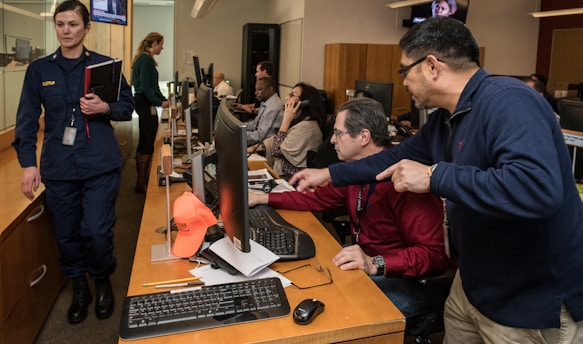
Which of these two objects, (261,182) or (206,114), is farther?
(206,114)

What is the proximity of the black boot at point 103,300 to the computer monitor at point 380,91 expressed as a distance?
3.07m

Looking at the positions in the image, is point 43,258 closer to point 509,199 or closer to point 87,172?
point 87,172

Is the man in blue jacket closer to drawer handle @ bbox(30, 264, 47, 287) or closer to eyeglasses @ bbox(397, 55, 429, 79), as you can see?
eyeglasses @ bbox(397, 55, 429, 79)

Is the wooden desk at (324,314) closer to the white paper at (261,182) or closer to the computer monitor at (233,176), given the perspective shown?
the computer monitor at (233,176)

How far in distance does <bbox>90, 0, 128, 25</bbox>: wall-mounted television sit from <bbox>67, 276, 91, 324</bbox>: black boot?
10.6 ft

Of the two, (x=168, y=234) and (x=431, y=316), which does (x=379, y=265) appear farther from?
(x=168, y=234)

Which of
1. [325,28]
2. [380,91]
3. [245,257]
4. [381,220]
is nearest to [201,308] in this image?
[245,257]

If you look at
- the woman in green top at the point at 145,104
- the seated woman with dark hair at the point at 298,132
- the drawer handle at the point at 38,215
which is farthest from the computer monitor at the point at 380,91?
the drawer handle at the point at 38,215

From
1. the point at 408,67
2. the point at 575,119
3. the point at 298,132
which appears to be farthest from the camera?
the point at 298,132

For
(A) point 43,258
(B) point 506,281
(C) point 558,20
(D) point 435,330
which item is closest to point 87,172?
(A) point 43,258

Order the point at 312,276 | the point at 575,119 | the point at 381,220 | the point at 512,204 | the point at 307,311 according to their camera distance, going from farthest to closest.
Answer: the point at 575,119, the point at 381,220, the point at 312,276, the point at 307,311, the point at 512,204

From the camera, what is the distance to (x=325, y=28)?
7707 millimetres

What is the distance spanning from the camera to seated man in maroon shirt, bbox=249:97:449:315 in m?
1.77

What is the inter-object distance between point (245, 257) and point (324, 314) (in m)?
0.36
